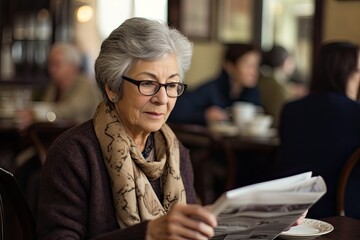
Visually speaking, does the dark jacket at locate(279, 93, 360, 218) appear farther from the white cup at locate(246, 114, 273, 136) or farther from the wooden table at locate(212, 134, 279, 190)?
the white cup at locate(246, 114, 273, 136)

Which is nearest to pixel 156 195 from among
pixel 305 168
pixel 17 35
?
pixel 305 168

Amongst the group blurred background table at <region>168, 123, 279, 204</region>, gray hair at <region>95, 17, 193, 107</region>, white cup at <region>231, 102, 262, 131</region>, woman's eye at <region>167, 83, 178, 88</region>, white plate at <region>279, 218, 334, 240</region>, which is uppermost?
gray hair at <region>95, 17, 193, 107</region>

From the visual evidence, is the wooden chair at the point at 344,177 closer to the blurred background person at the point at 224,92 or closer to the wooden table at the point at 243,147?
the wooden table at the point at 243,147

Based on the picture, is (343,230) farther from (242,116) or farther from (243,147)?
(242,116)

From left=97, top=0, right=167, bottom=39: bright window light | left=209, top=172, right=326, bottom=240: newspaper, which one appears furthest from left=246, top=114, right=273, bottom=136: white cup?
left=97, top=0, right=167, bottom=39: bright window light

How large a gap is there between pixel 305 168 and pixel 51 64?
3.11 metres

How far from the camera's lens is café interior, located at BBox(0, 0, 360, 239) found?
380cm

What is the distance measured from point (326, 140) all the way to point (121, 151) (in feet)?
3.97

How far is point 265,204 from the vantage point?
1362 mm

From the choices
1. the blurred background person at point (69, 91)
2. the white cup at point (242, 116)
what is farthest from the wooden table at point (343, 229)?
the blurred background person at point (69, 91)

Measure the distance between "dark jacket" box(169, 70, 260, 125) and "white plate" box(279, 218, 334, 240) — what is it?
290cm

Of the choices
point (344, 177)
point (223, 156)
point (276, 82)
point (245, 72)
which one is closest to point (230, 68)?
point (245, 72)

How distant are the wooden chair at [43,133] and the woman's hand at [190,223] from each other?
2.33 metres

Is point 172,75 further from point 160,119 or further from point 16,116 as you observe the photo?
point 16,116
